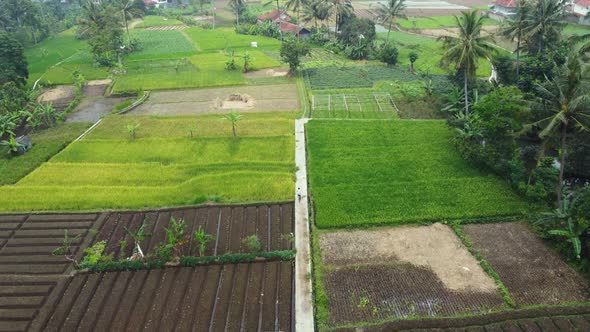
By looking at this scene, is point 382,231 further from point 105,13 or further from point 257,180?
point 105,13

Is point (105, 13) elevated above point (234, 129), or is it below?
above

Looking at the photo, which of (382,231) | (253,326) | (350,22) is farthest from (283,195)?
(350,22)

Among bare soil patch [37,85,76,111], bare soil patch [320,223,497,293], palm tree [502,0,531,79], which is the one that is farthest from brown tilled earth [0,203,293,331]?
palm tree [502,0,531,79]

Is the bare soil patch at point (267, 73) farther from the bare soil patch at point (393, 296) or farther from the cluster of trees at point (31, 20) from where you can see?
the cluster of trees at point (31, 20)

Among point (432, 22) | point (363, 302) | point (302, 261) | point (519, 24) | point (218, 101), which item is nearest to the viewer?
point (363, 302)

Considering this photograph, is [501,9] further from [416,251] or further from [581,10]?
[416,251]

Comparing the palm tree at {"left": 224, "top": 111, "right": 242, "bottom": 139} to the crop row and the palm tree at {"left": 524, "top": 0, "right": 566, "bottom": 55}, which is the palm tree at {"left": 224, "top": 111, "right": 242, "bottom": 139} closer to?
the crop row

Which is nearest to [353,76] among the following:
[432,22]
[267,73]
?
[267,73]
